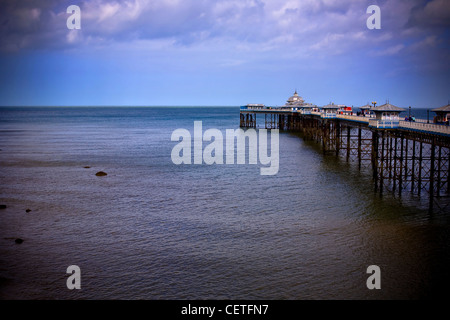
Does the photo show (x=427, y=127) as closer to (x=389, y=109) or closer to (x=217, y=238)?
(x=389, y=109)

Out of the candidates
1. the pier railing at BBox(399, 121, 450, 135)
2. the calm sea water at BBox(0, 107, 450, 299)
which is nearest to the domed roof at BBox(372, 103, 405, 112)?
the pier railing at BBox(399, 121, 450, 135)

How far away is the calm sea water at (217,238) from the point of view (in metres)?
15.9

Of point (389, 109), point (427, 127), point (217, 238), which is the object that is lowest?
point (217, 238)

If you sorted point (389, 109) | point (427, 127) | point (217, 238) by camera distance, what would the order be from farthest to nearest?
point (389, 109) < point (427, 127) < point (217, 238)

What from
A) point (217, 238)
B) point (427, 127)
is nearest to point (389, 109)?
point (427, 127)

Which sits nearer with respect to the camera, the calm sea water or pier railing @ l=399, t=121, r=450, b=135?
the calm sea water

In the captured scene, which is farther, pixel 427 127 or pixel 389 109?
pixel 389 109

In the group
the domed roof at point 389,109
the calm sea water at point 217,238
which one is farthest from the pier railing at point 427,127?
the calm sea water at point 217,238

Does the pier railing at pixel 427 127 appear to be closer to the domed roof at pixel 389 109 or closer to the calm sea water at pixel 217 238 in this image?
the domed roof at pixel 389 109

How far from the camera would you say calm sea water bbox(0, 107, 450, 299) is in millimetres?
15914

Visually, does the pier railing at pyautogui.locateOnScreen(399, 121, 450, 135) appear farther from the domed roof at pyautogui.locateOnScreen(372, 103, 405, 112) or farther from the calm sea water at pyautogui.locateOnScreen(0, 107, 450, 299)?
the calm sea water at pyautogui.locateOnScreen(0, 107, 450, 299)

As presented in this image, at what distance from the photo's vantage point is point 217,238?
20609mm
